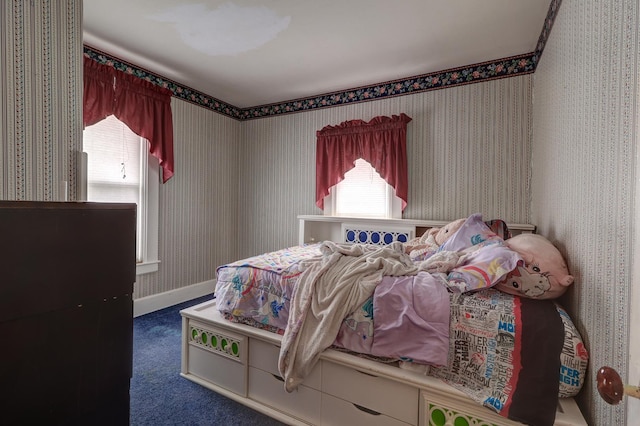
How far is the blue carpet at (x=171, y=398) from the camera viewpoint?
5.37ft

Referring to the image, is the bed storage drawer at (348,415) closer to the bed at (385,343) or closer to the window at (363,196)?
the bed at (385,343)

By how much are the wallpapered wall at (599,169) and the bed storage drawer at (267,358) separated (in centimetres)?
117

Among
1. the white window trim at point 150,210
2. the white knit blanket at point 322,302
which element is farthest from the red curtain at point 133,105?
the white knit blanket at point 322,302

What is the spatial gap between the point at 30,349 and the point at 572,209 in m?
1.96

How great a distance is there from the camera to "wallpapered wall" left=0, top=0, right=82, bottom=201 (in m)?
1.20

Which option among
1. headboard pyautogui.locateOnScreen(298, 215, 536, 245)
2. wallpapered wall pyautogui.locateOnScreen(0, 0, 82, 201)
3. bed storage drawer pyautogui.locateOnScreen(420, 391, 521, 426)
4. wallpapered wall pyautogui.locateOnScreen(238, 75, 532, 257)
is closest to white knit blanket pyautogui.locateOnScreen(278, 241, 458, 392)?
bed storage drawer pyautogui.locateOnScreen(420, 391, 521, 426)

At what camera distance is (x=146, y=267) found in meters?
3.12

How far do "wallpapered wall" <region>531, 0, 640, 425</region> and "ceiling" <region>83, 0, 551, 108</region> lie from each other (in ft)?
2.09

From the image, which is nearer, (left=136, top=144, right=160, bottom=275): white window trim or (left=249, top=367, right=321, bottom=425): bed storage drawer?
(left=249, top=367, right=321, bottom=425): bed storage drawer

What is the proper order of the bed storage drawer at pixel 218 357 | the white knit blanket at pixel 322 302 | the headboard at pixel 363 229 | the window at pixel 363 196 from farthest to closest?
1. the window at pixel 363 196
2. the headboard at pixel 363 229
3. the bed storage drawer at pixel 218 357
4. the white knit blanket at pixel 322 302

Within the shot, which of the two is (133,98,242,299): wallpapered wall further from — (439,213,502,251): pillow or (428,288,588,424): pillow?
(428,288,588,424): pillow

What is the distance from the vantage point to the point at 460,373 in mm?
1328

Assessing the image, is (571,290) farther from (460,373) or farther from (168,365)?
(168,365)

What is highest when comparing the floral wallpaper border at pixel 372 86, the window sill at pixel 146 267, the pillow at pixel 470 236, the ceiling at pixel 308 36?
the ceiling at pixel 308 36
